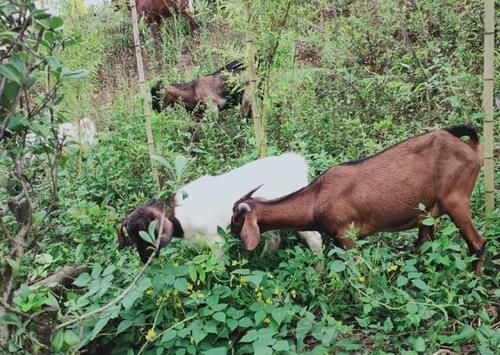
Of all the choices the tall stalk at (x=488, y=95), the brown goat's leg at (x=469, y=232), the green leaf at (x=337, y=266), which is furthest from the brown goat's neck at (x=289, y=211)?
the tall stalk at (x=488, y=95)

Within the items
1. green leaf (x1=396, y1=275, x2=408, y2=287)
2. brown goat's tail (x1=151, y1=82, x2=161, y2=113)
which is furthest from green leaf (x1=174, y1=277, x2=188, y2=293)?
brown goat's tail (x1=151, y1=82, x2=161, y2=113)

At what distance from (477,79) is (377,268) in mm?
2804

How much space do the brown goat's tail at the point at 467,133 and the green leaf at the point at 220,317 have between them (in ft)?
5.92

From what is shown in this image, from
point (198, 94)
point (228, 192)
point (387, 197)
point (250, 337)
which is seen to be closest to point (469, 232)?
point (387, 197)

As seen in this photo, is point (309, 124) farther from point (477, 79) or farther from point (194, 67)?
point (194, 67)

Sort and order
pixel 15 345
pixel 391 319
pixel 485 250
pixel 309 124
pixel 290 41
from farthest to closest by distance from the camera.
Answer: pixel 309 124, pixel 290 41, pixel 485 250, pixel 391 319, pixel 15 345

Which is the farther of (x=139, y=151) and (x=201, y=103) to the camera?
(x=201, y=103)

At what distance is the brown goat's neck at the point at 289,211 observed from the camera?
145 inches

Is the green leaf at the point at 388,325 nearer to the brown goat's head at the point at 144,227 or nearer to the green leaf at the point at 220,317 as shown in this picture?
the green leaf at the point at 220,317

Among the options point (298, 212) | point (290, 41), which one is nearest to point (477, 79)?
point (290, 41)

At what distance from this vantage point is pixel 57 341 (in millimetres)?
2170

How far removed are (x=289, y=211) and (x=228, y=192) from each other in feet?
2.02

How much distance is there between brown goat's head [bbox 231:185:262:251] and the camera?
3.56 meters

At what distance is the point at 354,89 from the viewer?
633cm
